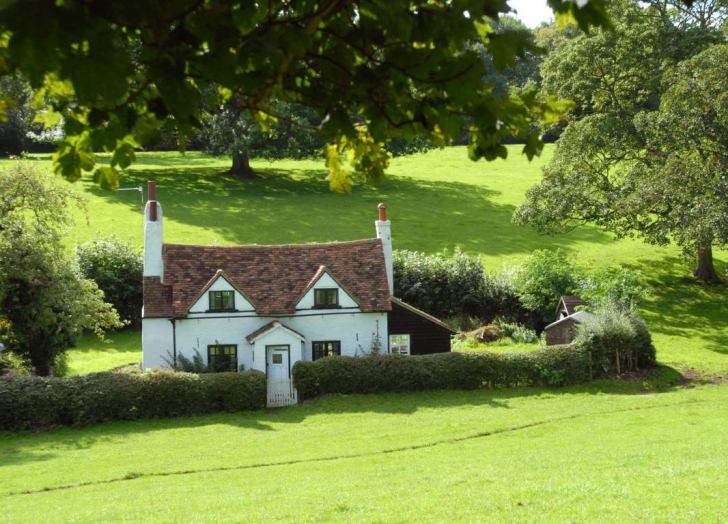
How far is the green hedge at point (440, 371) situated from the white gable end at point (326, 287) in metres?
3.14

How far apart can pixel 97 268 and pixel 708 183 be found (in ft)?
98.7

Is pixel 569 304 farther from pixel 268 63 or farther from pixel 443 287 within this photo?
pixel 268 63

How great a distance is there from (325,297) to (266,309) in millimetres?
2451

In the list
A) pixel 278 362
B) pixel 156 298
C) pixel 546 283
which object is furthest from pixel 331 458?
pixel 546 283

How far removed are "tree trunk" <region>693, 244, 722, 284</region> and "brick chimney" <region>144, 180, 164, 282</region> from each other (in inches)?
1170

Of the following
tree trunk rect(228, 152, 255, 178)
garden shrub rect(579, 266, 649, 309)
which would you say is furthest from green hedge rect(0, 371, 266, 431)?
tree trunk rect(228, 152, 255, 178)

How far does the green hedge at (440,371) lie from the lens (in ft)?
102

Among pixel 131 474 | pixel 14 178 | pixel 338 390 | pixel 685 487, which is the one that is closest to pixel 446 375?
pixel 338 390

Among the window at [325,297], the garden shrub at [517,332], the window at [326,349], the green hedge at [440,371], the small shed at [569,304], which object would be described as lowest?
the green hedge at [440,371]

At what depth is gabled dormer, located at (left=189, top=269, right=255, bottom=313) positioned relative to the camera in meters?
33.4

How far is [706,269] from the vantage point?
154 ft

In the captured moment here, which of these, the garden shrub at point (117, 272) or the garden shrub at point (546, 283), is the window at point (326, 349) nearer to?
the garden shrub at point (546, 283)

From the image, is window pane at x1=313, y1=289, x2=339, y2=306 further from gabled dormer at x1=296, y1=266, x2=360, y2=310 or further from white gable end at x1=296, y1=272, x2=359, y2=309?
white gable end at x1=296, y1=272, x2=359, y2=309

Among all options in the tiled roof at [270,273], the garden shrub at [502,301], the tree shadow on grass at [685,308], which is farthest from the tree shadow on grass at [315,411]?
the garden shrub at [502,301]
